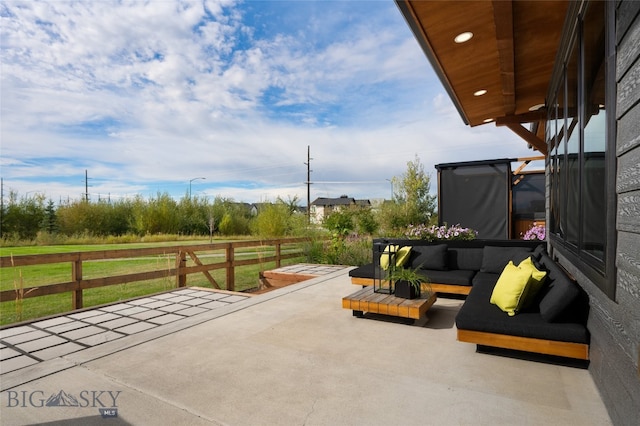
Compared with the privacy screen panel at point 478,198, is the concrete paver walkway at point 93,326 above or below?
below

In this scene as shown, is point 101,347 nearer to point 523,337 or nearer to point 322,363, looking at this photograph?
point 322,363

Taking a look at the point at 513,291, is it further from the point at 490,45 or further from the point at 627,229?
the point at 490,45

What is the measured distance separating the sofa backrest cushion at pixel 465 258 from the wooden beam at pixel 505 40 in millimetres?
2132

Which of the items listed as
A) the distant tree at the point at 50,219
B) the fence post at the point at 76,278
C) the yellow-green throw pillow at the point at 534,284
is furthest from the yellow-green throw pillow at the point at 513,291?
the distant tree at the point at 50,219

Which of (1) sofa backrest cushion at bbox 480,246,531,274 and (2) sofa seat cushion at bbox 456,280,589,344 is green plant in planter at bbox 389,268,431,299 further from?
(1) sofa backrest cushion at bbox 480,246,531,274

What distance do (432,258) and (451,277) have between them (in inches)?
23.9

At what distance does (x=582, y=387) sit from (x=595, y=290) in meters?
0.62

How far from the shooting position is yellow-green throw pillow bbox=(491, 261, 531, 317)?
2545mm

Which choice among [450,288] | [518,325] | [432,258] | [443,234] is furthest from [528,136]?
[518,325]

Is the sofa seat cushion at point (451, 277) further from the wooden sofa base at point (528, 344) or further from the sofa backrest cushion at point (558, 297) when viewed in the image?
the wooden sofa base at point (528, 344)

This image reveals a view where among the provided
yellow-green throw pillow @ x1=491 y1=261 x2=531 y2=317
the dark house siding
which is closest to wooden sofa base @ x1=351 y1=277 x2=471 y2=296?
yellow-green throw pillow @ x1=491 y1=261 x2=531 y2=317

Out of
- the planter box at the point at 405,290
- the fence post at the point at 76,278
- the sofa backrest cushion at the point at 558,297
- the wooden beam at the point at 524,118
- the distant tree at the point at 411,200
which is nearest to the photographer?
the sofa backrest cushion at the point at 558,297

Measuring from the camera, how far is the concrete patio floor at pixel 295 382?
1.79m

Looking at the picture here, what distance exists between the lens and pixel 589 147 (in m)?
1.99
